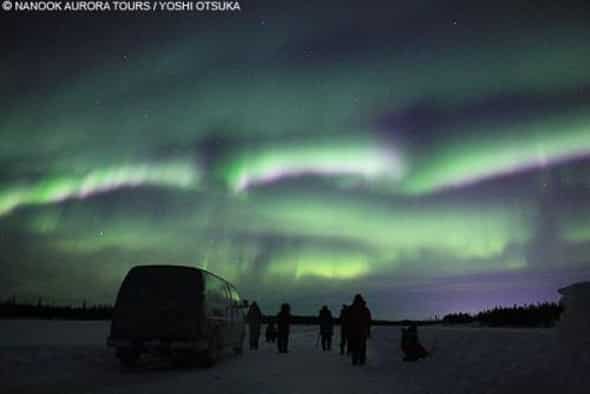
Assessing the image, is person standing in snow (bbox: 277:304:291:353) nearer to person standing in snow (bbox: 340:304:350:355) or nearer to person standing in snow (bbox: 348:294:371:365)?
person standing in snow (bbox: 340:304:350:355)

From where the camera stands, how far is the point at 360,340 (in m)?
16.4

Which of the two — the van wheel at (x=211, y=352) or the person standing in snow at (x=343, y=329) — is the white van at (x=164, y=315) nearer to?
the van wheel at (x=211, y=352)

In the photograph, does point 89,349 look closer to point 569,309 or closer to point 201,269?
point 201,269

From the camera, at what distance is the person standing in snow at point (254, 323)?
23688mm

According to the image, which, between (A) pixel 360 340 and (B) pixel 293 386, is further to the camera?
(A) pixel 360 340

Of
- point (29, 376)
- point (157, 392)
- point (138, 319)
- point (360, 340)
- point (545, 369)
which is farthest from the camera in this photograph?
point (360, 340)

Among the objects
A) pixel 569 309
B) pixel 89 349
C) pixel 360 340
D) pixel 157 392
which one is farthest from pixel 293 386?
pixel 89 349

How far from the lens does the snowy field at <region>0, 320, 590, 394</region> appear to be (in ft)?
32.4

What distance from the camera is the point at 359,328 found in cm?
1681

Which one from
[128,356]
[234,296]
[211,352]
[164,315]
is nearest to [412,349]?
[234,296]

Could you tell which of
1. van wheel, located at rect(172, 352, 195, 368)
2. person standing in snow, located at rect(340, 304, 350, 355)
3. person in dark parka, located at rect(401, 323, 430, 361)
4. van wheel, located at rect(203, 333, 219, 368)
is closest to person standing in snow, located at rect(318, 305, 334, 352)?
person standing in snow, located at rect(340, 304, 350, 355)

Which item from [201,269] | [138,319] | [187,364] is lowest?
[187,364]

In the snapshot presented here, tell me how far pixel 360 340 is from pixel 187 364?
15.8 ft

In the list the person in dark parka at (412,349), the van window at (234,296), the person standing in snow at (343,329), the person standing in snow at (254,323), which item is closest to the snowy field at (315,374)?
the person in dark parka at (412,349)
